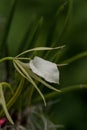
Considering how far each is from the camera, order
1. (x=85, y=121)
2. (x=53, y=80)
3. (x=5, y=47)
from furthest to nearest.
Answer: (x=85, y=121)
(x=5, y=47)
(x=53, y=80)

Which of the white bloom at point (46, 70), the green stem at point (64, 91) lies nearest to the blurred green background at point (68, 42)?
the green stem at point (64, 91)

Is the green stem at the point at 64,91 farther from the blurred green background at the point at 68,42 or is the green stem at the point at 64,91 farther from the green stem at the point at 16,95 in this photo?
the blurred green background at the point at 68,42

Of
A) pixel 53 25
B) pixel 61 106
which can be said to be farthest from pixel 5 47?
pixel 61 106

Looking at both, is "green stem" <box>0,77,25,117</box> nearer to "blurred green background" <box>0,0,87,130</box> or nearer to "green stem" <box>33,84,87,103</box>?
"green stem" <box>33,84,87,103</box>

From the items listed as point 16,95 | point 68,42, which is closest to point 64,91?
point 16,95

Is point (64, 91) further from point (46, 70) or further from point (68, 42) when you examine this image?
point (68, 42)

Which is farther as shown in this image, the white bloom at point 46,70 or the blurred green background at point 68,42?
the blurred green background at point 68,42

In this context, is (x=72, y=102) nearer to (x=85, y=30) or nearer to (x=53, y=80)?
(x=85, y=30)

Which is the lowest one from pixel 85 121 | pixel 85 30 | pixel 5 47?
pixel 85 121

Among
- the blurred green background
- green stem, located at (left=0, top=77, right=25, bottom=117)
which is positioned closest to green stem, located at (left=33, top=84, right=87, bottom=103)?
green stem, located at (left=0, top=77, right=25, bottom=117)
